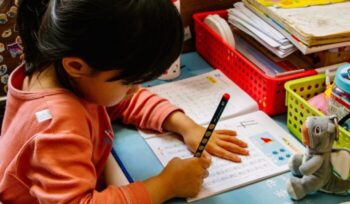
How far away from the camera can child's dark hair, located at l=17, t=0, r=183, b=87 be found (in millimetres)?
604

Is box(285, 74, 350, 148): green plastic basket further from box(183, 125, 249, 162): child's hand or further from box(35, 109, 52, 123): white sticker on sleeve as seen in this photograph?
box(35, 109, 52, 123): white sticker on sleeve

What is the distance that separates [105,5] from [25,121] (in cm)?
23

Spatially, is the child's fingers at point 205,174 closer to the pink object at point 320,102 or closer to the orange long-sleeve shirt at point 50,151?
the orange long-sleeve shirt at point 50,151

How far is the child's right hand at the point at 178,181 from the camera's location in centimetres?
72

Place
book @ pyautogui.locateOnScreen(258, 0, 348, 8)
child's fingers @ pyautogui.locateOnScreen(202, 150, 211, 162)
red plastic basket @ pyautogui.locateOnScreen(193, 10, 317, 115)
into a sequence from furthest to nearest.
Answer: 1. book @ pyautogui.locateOnScreen(258, 0, 348, 8)
2. red plastic basket @ pyautogui.locateOnScreen(193, 10, 317, 115)
3. child's fingers @ pyautogui.locateOnScreen(202, 150, 211, 162)

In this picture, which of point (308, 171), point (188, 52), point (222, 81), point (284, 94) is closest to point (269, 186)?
point (308, 171)

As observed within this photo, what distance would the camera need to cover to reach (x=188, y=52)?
4.00 feet

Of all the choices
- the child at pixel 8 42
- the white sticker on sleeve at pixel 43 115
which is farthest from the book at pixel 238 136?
the child at pixel 8 42

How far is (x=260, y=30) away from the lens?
3.31 feet

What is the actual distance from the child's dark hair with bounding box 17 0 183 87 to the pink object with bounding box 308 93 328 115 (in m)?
0.33

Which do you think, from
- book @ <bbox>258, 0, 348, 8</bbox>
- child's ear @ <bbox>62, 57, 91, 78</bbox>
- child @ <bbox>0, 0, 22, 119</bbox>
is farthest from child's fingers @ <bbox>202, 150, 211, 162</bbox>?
child @ <bbox>0, 0, 22, 119</bbox>

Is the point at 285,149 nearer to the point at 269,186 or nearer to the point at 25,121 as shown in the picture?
the point at 269,186

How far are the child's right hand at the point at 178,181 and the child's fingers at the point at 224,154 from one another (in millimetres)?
67

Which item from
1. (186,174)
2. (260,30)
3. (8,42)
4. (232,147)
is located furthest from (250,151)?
(8,42)
